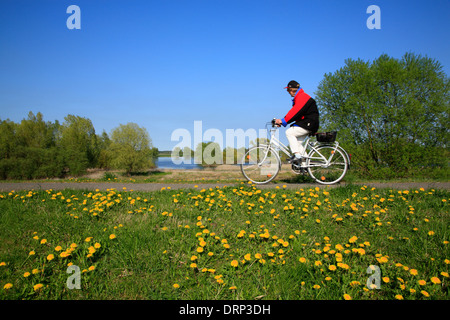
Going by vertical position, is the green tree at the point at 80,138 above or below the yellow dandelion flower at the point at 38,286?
above

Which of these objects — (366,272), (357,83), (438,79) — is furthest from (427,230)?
(438,79)

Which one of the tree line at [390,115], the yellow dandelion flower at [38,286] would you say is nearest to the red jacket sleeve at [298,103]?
the tree line at [390,115]

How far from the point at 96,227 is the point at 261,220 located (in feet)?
8.78

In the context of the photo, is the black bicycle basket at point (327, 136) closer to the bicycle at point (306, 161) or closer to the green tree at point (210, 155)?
the bicycle at point (306, 161)

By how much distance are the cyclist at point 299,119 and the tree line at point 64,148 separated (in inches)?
1360

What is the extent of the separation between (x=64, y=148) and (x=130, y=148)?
1159 centimetres

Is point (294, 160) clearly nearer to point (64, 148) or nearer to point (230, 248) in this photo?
point (230, 248)

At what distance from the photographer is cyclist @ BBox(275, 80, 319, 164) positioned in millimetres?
6582

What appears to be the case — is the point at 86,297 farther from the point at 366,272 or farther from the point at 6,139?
the point at 6,139

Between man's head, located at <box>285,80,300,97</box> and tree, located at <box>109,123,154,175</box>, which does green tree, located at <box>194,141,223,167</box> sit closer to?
man's head, located at <box>285,80,300,97</box>

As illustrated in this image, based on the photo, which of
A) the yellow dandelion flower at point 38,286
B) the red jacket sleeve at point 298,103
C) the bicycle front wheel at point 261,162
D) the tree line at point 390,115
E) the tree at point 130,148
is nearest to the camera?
the yellow dandelion flower at point 38,286

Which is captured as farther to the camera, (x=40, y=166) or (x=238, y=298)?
(x=40, y=166)

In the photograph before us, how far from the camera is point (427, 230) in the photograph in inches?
134

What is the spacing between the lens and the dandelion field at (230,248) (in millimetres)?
2357
